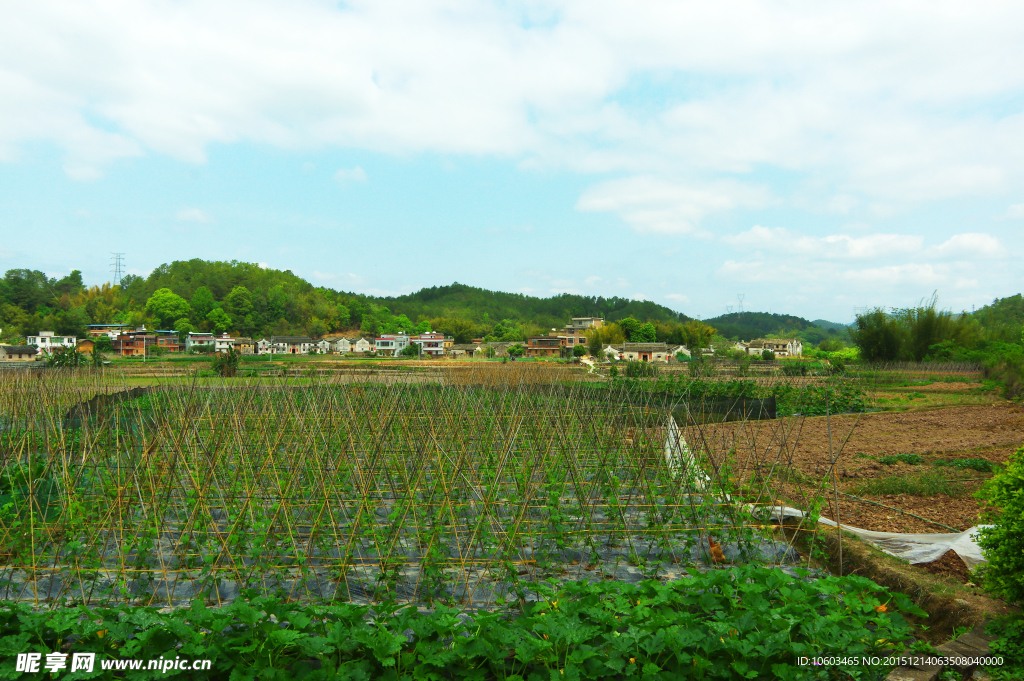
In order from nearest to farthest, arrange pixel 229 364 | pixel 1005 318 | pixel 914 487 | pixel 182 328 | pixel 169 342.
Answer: pixel 914 487 → pixel 229 364 → pixel 1005 318 → pixel 169 342 → pixel 182 328

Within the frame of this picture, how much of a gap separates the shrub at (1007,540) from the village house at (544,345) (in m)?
62.4

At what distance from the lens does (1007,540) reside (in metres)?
2.84

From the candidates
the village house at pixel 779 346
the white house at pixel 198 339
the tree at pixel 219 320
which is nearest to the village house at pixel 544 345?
the village house at pixel 779 346

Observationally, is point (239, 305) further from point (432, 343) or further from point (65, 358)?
point (65, 358)

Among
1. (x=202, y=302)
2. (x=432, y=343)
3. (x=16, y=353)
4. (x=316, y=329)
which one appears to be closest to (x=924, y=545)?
(x=16, y=353)

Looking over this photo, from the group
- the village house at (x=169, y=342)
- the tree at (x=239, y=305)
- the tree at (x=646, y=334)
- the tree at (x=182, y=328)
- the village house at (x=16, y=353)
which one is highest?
Answer: the tree at (x=239, y=305)

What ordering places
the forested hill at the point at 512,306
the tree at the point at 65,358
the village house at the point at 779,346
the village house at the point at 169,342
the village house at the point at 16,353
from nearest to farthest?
the tree at the point at 65,358 → the village house at the point at 16,353 → the village house at the point at 169,342 → the village house at the point at 779,346 → the forested hill at the point at 512,306

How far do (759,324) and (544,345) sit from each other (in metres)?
82.3

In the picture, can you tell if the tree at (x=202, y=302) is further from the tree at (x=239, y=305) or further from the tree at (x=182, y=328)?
the tree at (x=182, y=328)

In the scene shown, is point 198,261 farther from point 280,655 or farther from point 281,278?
point 280,655

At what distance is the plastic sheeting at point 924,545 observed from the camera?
3760 mm

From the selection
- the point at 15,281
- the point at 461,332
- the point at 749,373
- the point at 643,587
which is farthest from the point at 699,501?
the point at 15,281

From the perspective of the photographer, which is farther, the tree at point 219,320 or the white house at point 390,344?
the tree at point 219,320

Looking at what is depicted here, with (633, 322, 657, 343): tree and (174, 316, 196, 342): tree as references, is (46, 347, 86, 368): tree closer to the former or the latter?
(174, 316, 196, 342): tree
